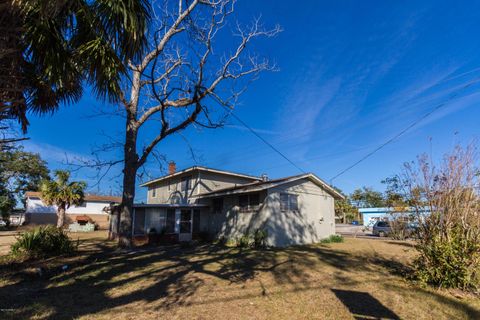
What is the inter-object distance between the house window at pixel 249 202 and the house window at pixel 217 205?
6.68 ft

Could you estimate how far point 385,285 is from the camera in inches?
282

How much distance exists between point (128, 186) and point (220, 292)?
26.4 feet

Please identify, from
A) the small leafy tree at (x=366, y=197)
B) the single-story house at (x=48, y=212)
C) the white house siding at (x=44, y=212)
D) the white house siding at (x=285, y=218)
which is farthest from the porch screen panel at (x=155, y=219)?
the small leafy tree at (x=366, y=197)

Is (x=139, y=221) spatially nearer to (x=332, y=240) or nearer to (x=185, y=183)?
(x=185, y=183)

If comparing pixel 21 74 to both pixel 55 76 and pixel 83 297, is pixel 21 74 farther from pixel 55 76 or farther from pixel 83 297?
pixel 83 297

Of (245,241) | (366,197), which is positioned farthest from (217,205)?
(366,197)

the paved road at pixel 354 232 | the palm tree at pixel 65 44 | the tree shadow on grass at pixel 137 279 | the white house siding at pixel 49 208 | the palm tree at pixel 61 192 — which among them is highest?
the palm tree at pixel 65 44

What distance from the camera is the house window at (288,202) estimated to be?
16.2 m

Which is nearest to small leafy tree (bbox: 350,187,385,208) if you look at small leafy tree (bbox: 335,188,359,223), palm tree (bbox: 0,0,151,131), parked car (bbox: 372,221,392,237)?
small leafy tree (bbox: 335,188,359,223)

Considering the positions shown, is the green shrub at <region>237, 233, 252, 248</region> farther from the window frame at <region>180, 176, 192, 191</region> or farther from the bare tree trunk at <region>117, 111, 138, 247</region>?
the window frame at <region>180, 176, 192, 191</region>

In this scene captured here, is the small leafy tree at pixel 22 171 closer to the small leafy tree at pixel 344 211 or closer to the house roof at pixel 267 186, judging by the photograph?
the house roof at pixel 267 186

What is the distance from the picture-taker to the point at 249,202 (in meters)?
16.7

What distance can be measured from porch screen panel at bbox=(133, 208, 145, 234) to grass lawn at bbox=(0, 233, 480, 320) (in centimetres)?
768

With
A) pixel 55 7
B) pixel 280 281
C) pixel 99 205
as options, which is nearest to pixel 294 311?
pixel 280 281
